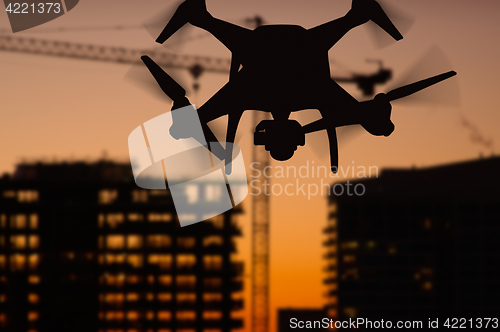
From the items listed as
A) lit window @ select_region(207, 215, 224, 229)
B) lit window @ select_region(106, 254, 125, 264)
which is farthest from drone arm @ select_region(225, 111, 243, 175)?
lit window @ select_region(106, 254, 125, 264)

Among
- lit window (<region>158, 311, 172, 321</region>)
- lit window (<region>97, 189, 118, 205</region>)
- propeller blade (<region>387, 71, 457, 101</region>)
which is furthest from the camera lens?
lit window (<region>97, 189, 118, 205</region>)

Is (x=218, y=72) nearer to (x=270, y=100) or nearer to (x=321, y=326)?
(x=321, y=326)

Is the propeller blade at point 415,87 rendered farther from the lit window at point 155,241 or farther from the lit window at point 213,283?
the lit window at point 155,241

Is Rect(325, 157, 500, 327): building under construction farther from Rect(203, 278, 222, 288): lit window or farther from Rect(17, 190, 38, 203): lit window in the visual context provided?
Rect(17, 190, 38, 203): lit window

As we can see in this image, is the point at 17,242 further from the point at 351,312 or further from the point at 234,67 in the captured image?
the point at 234,67

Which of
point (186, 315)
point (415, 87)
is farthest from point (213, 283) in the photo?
point (415, 87)

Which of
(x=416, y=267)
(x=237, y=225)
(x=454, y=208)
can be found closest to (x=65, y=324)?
(x=237, y=225)
